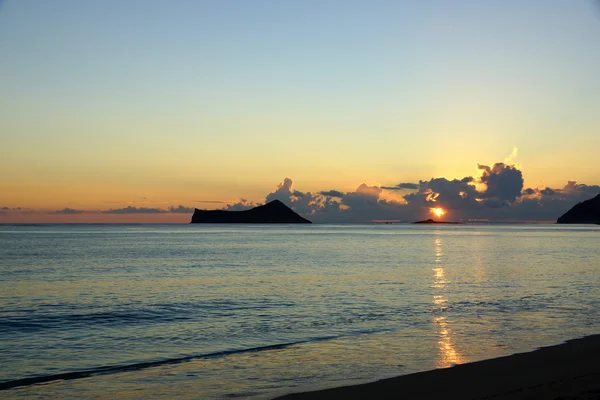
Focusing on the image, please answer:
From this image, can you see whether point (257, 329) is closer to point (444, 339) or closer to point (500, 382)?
point (444, 339)

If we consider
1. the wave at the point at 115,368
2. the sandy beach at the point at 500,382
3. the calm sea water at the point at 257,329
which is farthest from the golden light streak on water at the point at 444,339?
the wave at the point at 115,368

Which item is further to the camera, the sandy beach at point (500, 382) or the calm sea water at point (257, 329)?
the calm sea water at point (257, 329)

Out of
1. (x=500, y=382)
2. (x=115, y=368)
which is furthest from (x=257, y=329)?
(x=500, y=382)

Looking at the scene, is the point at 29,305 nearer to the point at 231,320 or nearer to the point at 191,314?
the point at 191,314

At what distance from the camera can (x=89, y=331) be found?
25609mm

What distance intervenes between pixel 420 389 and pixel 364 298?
21.8 m

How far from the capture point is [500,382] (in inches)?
620

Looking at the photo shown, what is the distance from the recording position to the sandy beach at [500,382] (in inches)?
565

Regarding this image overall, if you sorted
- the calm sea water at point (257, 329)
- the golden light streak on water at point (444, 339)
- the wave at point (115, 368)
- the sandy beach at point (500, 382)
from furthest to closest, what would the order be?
the golden light streak on water at point (444, 339), the calm sea water at point (257, 329), the wave at point (115, 368), the sandy beach at point (500, 382)

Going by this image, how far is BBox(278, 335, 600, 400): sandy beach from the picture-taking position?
47.1 feet

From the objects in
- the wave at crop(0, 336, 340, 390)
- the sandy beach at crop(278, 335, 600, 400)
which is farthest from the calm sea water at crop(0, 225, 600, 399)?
the sandy beach at crop(278, 335, 600, 400)

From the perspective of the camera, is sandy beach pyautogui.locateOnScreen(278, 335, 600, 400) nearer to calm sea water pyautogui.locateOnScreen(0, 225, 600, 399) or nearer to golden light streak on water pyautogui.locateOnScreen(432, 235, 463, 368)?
golden light streak on water pyautogui.locateOnScreen(432, 235, 463, 368)

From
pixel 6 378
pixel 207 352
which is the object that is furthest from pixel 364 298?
pixel 6 378

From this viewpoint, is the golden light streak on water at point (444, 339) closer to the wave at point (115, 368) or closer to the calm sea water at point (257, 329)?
the calm sea water at point (257, 329)
